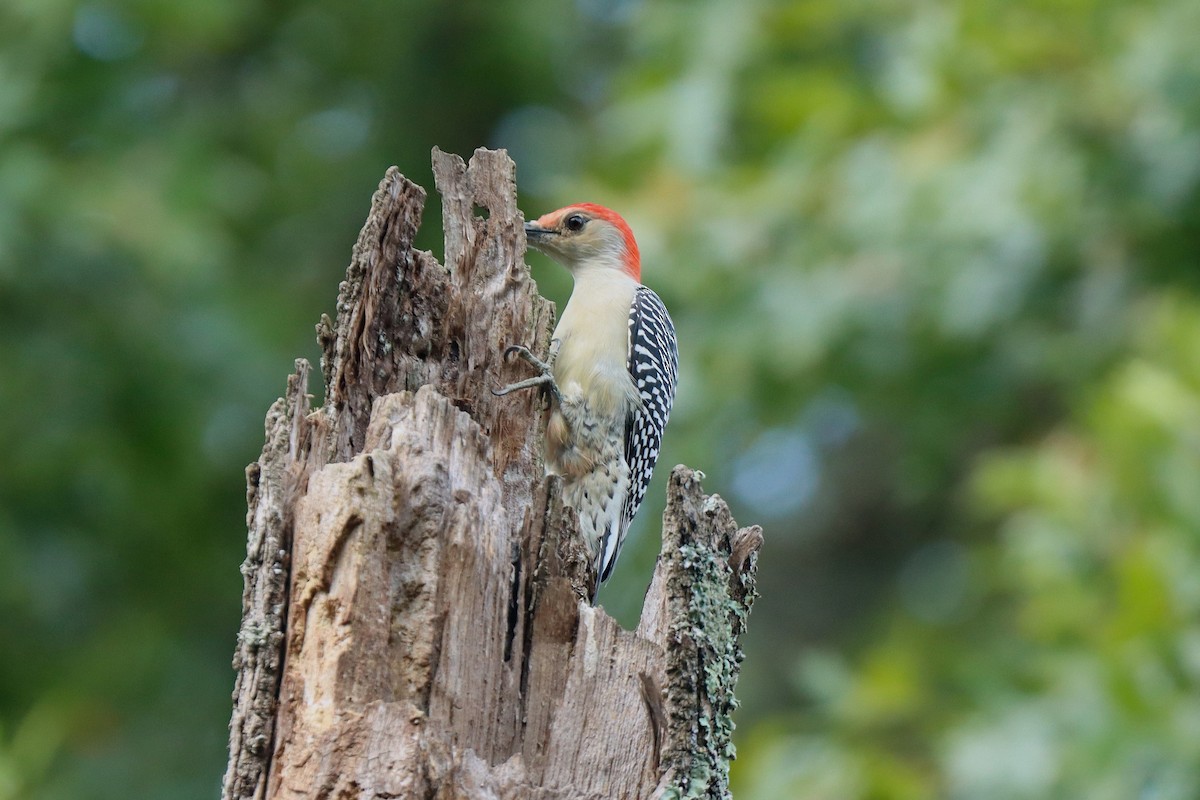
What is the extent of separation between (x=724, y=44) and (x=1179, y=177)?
2.83 meters

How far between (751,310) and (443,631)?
19.6ft

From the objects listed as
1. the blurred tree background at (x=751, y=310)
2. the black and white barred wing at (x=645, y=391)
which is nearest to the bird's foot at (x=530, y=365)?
the black and white barred wing at (x=645, y=391)

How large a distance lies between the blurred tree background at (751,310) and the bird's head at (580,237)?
78.7 inches

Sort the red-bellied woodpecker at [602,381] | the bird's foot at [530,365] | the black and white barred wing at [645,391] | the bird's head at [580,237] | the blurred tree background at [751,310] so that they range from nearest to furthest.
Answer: the bird's foot at [530,365]
the red-bellied woodpecker at [602,381]
the black and white barred wing at [645,391]
the bird's head at [580,237]
the blurred tree background at [751,310]

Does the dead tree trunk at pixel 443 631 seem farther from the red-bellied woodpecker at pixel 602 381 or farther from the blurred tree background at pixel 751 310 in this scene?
the blurred tree background at pixel 751 310

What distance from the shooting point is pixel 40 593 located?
10.4 metres

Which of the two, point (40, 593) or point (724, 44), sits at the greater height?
point (724, 44)

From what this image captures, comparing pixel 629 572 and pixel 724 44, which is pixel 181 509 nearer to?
pixel 629 572

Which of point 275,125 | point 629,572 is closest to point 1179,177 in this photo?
point 629,572

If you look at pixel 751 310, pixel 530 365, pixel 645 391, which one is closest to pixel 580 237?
pixel 645 391

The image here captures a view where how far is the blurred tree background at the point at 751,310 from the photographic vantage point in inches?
297

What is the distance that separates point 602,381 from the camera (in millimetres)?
5684

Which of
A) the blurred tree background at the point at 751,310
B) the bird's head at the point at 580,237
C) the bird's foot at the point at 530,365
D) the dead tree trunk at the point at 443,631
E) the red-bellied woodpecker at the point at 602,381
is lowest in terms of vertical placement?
the dead tree trunk at the point at 443,631

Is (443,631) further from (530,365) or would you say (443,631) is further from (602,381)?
(602,381)
